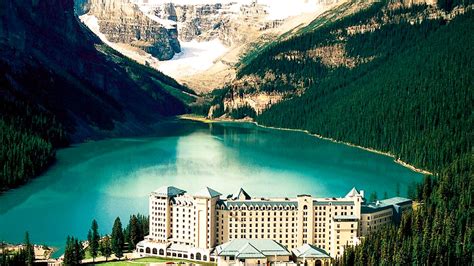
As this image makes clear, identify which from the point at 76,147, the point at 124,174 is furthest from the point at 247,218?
the point at 76,147

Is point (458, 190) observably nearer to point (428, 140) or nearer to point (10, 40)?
point (428, 140)

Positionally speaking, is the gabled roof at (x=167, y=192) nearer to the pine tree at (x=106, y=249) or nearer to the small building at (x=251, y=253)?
the pine tree at (x=106, y=249)

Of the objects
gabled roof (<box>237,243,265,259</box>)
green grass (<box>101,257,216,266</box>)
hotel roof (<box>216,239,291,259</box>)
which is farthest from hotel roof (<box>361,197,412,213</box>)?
green grass (<box>101,257,216,266</box>)

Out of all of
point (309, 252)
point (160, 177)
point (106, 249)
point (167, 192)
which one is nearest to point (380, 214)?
point (309, 252)

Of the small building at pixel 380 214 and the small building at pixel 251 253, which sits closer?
the small building at pixel 251 253

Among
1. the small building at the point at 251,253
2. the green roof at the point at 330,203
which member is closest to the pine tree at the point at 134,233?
the small building at the point at 251,253

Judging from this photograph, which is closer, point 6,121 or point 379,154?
point 6,121
